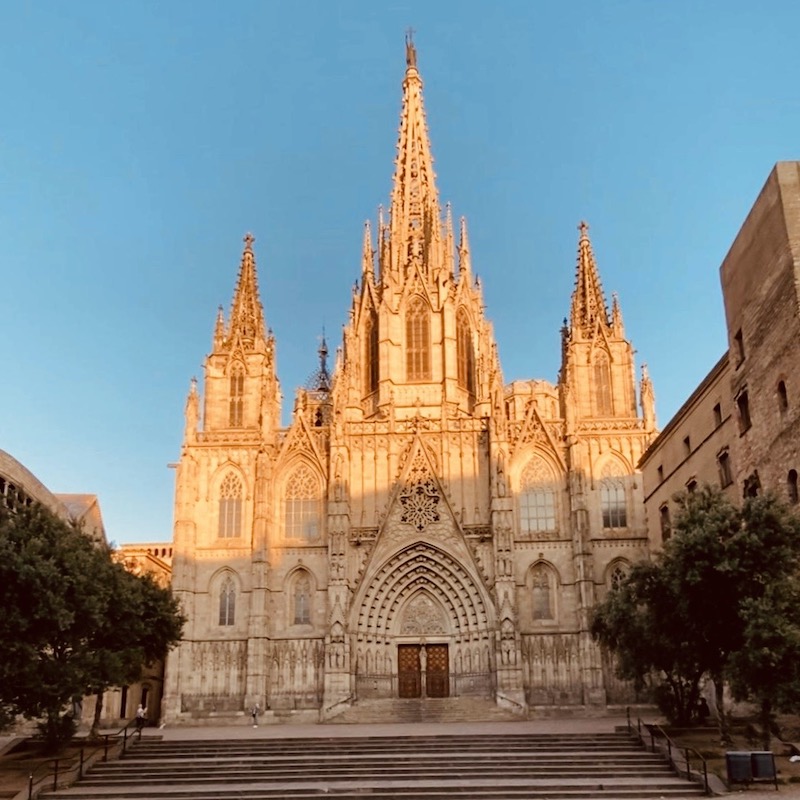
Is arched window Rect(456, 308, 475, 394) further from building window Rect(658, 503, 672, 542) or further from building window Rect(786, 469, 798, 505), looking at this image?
building window Rect(786, 469, 798, 505)

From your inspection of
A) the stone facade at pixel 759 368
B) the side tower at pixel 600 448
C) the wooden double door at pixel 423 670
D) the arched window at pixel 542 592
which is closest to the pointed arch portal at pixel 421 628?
the wooden double door at pixel 423 670

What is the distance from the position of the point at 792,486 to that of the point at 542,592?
19.7 metres

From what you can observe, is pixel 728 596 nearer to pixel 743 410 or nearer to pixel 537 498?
pixel 743 410

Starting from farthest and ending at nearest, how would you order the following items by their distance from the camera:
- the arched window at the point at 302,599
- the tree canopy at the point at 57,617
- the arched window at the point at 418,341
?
the arched window at the point at 418,341
the arched window at the point at 302,599
the tree canopy at the point at 57,617

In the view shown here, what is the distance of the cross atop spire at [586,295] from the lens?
52219mm

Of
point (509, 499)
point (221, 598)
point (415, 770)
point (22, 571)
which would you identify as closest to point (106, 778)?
point (22, 571)

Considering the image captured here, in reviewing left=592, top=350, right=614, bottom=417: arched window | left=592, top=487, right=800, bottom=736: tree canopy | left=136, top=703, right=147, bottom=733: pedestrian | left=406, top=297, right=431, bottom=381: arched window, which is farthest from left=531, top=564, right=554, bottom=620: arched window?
left=136, top=703, right=147, bottom=733: pedestrian

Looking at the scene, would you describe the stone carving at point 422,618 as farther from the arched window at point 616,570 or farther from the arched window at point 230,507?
the arched window at point 230,507

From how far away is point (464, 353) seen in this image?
180 ft

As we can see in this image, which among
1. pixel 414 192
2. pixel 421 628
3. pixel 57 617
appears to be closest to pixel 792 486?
pixel 57 617

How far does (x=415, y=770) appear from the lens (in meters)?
26.4

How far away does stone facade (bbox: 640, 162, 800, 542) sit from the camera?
94.1 ft

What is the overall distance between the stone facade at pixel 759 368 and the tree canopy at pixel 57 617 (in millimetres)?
20411

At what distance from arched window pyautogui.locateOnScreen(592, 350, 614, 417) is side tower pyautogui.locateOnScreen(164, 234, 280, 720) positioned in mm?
17441
